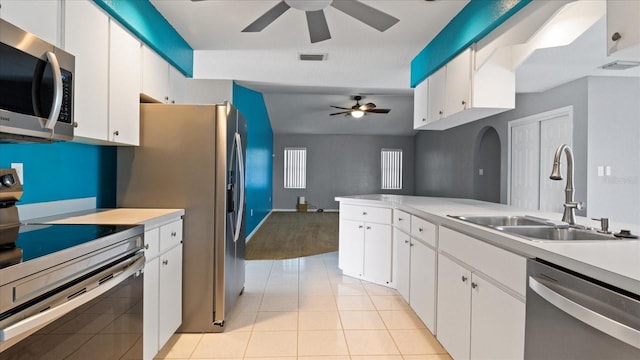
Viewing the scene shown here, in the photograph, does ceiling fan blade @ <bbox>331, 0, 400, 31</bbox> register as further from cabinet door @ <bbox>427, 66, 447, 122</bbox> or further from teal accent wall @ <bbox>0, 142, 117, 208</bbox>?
teal accent wall @ <bbox>0, 142, 117, 208</bbox>

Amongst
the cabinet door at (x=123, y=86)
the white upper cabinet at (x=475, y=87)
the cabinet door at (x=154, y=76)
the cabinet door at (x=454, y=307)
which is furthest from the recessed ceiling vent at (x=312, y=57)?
the cabinet door at (x=454, y=307)

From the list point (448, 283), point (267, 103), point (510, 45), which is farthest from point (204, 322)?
point (267, 103)

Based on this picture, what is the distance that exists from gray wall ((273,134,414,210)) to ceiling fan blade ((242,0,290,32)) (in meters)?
7.96

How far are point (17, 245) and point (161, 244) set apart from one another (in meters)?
0.90

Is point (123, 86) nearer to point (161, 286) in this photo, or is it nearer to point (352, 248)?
point (161, 286)

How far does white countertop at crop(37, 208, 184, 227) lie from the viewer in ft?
5.78

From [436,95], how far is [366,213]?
1.34 metres

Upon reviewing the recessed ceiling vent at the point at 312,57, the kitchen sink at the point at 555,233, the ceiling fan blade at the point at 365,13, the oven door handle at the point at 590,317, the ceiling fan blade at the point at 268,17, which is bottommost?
the oven door handle at the point at 590,317

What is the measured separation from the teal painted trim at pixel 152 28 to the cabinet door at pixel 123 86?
9 cm

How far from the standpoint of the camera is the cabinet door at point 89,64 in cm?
173

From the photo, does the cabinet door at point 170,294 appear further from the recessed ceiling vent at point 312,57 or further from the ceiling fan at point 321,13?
the recessed ceiling vent at point 312,57

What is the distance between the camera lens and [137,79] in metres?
2.39

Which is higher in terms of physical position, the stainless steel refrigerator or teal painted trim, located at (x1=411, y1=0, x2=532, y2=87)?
teal painted trim, located at (x1=411, y1=0, x2=532, y2=87)

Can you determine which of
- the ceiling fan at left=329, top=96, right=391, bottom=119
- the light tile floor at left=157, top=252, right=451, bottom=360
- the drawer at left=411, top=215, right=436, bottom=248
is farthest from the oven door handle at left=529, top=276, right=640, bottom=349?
the ceiling fan at left=329, top=96, right=391, bottom=119
